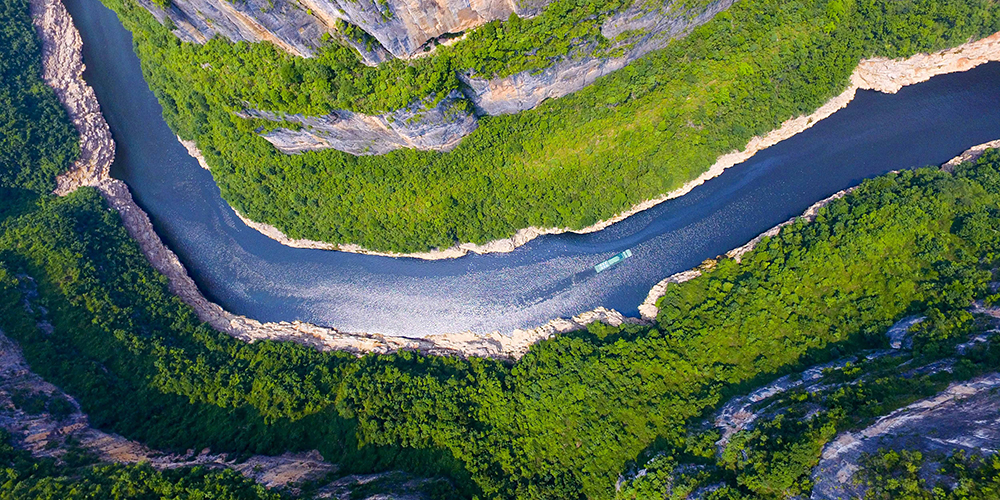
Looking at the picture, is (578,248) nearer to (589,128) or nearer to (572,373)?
(589,128)

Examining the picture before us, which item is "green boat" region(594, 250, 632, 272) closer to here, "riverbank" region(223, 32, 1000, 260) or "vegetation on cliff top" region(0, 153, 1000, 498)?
"riverbank" region(223, 32, 1000, 260)

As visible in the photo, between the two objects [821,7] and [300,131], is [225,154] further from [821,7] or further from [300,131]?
[821,7]

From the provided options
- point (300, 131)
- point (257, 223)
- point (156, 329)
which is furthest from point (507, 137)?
point (156, 329)

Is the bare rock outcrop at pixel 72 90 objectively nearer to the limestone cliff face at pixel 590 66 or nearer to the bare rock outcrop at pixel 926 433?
the limestone cliff face at pixel 590 66

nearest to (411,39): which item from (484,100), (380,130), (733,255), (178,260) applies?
(484,100)

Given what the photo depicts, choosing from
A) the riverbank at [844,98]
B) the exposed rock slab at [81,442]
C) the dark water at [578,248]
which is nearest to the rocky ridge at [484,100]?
the riverbank at [844,98]

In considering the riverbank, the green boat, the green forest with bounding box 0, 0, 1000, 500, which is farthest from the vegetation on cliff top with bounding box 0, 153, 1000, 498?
the riverbank
